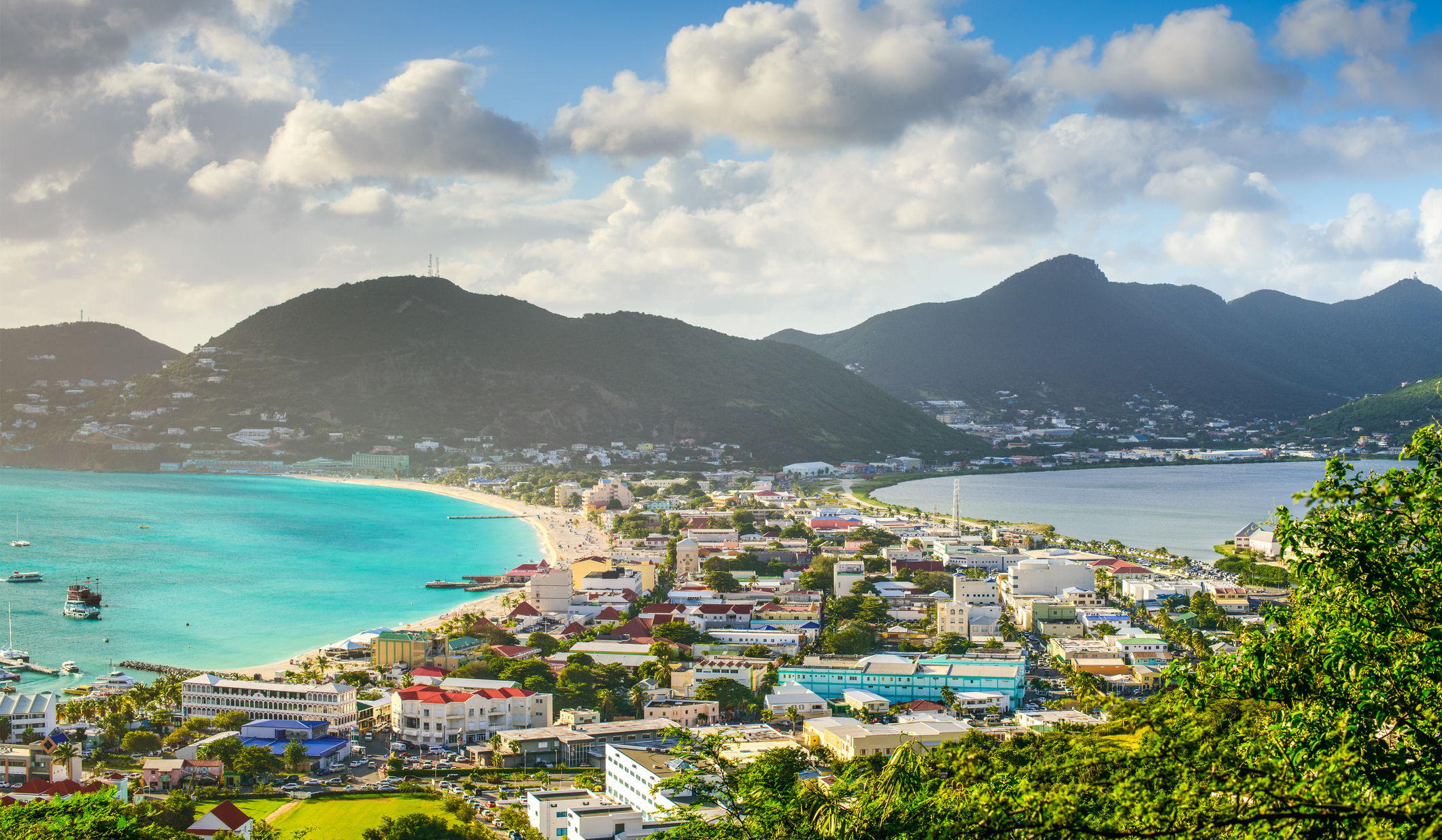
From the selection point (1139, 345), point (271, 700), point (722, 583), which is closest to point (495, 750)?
point (271, 700)

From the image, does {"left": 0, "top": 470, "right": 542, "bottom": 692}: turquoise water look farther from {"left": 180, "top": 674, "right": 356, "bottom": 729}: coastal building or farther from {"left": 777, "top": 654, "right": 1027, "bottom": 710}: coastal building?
{"left": 777, "top": 654, "right": 1027, "bottom": 710}: coastal building

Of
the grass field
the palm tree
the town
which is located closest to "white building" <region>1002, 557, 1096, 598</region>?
the town

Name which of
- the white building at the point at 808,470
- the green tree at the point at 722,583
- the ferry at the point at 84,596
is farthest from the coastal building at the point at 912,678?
the white building at the point at 808,470

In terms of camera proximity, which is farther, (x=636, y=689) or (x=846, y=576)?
(x=846, y=576)

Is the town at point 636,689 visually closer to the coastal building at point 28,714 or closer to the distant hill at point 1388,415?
the coastal building at point 28,714

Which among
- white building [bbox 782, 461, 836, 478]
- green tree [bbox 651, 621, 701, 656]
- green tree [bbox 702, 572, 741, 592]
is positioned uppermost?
white building [bbox 782, 461, 836, 478]

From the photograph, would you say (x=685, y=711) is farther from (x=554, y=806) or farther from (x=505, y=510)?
(x=505, y=510)
